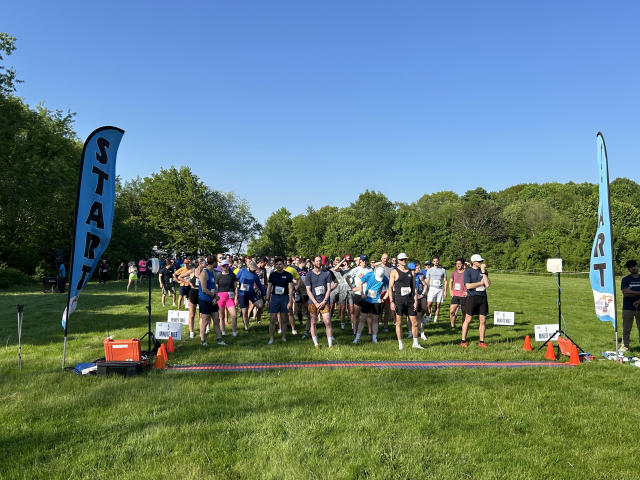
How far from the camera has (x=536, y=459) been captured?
163 inches

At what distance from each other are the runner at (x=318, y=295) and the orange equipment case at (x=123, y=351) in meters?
3.69

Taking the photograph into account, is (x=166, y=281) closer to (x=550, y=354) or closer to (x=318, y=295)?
(x=318, y=295)

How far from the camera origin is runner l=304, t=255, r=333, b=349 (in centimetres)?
912

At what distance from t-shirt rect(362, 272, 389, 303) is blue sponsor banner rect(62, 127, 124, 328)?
5.74 metres

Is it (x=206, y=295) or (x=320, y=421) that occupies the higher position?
(x=206, y=295)

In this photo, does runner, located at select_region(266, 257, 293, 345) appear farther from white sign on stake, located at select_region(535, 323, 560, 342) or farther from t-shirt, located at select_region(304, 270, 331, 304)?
white sign on stake, located at select_region(535, 323, 560, 342)

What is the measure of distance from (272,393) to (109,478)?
252cm

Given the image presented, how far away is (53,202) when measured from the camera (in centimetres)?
3167

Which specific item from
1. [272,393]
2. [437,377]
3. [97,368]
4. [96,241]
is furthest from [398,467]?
[96,241]

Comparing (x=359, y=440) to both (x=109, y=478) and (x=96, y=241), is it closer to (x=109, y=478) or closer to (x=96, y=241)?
(x=109, y=478)

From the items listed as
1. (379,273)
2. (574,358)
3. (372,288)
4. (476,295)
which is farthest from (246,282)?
(574,358)

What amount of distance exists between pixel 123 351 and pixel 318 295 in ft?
13.5

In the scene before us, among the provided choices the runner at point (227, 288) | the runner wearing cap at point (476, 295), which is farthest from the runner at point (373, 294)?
the runner at point (227, 288)

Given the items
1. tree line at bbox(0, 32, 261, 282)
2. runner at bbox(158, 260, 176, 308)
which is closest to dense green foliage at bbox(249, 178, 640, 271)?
tree line at bbox(0, 32, 261, 282)
